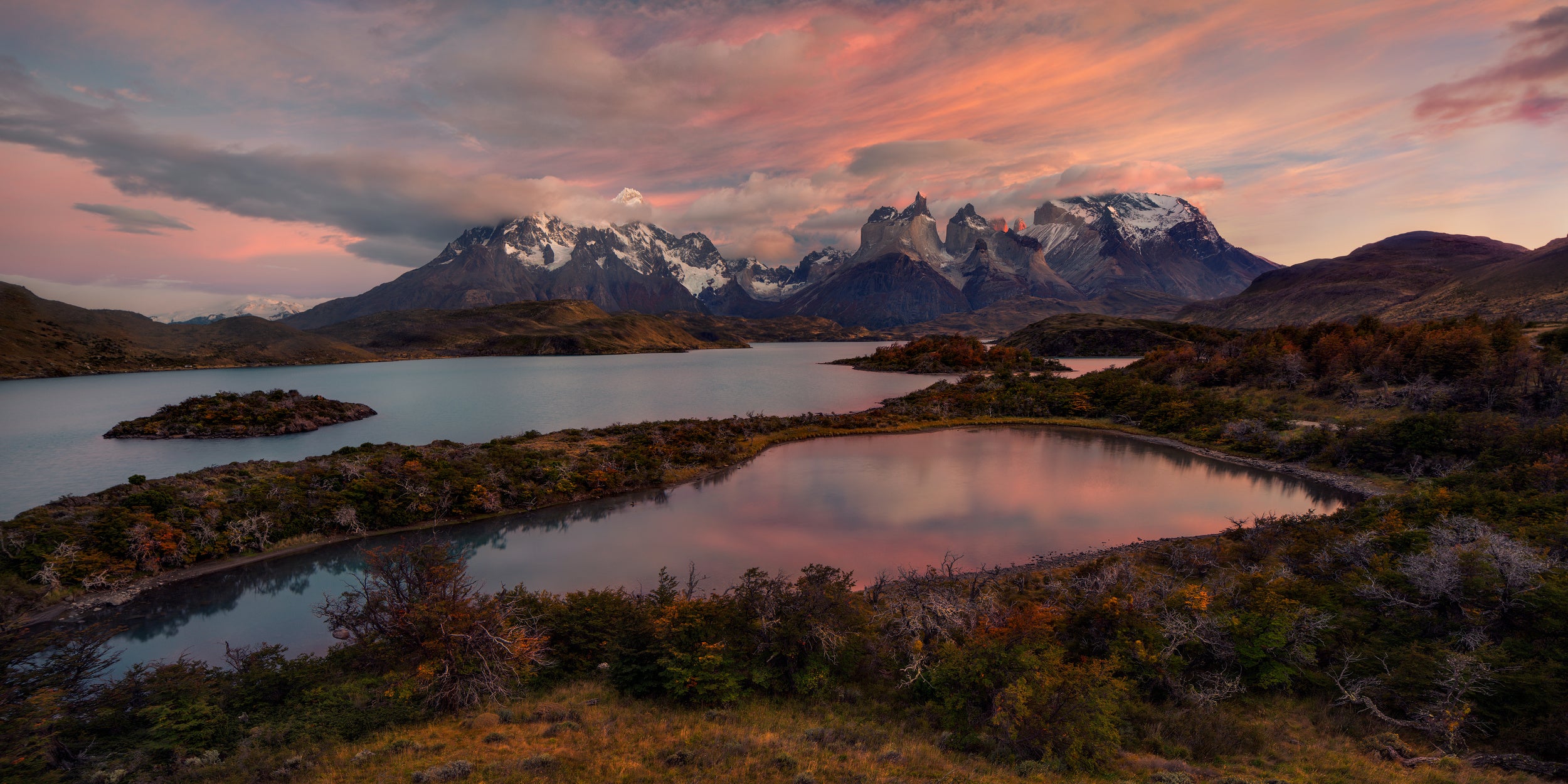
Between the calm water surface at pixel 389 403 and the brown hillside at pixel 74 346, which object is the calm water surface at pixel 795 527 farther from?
the brown hillside at pixel 74 346

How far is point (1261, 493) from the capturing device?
1747 inches

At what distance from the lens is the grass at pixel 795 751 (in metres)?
13.8

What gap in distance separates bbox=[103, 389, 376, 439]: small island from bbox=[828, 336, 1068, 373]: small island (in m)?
135

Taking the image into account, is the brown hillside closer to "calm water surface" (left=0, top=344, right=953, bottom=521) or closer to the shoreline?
"calm water surface" (left=0, top=344, right=953, bottom=521)

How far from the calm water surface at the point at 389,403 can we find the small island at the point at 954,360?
1056 centimetres

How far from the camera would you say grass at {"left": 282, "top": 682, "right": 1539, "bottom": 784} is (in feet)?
45.1

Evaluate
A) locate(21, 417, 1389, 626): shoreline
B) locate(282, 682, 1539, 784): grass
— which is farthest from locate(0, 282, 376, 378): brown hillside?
locate(282, 682, 1539, 784): grass

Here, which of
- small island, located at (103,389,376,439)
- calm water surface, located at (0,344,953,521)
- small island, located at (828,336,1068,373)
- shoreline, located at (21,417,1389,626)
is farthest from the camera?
small island, located at (828,336,1068,373)

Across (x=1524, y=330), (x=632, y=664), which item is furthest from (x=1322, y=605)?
(x=1524, y=330)

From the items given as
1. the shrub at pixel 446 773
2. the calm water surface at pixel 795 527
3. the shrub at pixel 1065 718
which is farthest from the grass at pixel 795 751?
the calm water surface at pixel 795 527

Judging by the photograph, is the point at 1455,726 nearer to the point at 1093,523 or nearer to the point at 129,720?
the point at 1093,523

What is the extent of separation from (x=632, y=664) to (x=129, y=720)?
46.0ft

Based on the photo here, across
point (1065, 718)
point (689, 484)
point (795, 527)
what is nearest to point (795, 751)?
point (1065, 718)

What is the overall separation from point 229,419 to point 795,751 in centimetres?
9039
